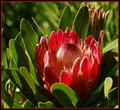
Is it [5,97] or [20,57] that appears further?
[5,97]

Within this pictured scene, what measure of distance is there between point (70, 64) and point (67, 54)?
4cm

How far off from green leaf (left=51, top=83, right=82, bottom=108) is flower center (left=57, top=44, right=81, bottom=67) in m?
0.10

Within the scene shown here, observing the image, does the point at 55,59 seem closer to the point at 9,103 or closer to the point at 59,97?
the point at 59,97

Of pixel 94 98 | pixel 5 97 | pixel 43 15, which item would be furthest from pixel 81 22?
pixel 43 15

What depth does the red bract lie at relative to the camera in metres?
0.81

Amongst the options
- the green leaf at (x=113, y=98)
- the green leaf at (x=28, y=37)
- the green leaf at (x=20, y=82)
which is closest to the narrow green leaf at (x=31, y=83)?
the green leaf at (x=20, y=82)

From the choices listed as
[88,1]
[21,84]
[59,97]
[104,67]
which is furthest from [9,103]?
[88,1]

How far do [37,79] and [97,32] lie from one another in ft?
1.20

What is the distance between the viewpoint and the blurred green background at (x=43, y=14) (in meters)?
1.55

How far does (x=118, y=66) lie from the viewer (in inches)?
37.8

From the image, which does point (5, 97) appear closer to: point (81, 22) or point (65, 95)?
point (65, 95)

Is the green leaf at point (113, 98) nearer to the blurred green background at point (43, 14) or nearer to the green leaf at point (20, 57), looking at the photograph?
the green leaf at point (20, 57)

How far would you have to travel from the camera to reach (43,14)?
6.16ft

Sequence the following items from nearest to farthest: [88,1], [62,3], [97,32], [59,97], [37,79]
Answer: [59,97] < [37,79] < [97,32] < [88,1] < [62,3]
